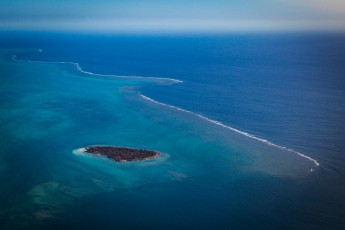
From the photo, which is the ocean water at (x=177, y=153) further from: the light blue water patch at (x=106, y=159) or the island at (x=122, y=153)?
the island at (x=122, y=153)

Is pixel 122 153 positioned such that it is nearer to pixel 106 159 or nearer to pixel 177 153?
pixel 106 159

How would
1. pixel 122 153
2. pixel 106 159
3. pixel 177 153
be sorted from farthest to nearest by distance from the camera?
pixel 177 153, pixel 122 153, pixel 106 159

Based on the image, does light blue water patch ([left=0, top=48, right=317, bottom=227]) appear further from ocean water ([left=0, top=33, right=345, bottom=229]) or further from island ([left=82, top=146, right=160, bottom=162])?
island ([left=82, top=146, right=160, bottom=162])

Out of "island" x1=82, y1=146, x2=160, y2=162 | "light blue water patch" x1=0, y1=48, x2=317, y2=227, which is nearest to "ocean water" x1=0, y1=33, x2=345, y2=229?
"light blue water patch" x1=0, y1=48, x2=317, y2=227

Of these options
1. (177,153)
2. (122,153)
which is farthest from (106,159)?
(177,153)

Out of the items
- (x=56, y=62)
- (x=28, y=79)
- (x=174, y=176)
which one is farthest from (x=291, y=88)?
(x=56, y=62)

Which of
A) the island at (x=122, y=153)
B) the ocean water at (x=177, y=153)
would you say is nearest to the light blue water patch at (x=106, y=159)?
the ocean water at (x=177, y=153)
